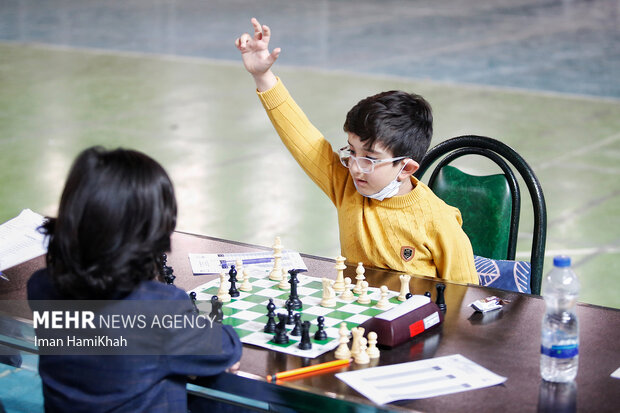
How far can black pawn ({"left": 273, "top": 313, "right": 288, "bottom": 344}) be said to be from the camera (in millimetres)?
1974

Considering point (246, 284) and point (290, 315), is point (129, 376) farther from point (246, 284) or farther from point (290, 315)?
point (246, 284)

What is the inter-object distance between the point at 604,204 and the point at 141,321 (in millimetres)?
4473

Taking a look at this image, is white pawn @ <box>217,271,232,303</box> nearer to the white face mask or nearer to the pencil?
the pencil

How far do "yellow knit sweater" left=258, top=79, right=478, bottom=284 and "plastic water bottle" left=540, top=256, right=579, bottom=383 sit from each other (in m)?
0.67

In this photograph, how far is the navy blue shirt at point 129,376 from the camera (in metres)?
1.75

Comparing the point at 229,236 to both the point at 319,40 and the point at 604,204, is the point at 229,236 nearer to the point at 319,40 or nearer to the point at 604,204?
the point at 604,204

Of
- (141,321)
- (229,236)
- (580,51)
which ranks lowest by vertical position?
(229,236)

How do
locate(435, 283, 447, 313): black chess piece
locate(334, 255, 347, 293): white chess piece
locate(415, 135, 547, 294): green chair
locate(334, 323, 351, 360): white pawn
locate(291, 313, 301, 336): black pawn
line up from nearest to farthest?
locate(334, 323, 351, 360): white pawn < locate(291, 313, 301, 336): black pawn < locate(435, 283, 447, 313): black chess piece < locate(334, 255, 347, 293): white chess piece < locate(415, 135, 547, 294): green chair

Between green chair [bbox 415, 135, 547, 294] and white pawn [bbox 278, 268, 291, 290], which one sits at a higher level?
green chair [bbox 415, 135, 547, 294]

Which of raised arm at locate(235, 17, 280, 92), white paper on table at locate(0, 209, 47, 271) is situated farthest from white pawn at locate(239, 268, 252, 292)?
raised arm at locate(235, 17, 280, 92)

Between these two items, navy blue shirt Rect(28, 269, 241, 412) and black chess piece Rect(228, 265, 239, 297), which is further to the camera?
black chess piece Rect(228, 265, 239, 297)

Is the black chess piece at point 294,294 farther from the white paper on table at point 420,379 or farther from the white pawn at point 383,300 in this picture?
the white paper on table at point 420,379

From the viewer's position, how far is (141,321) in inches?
69.5

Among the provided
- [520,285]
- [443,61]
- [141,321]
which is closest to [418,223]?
[520,285]
